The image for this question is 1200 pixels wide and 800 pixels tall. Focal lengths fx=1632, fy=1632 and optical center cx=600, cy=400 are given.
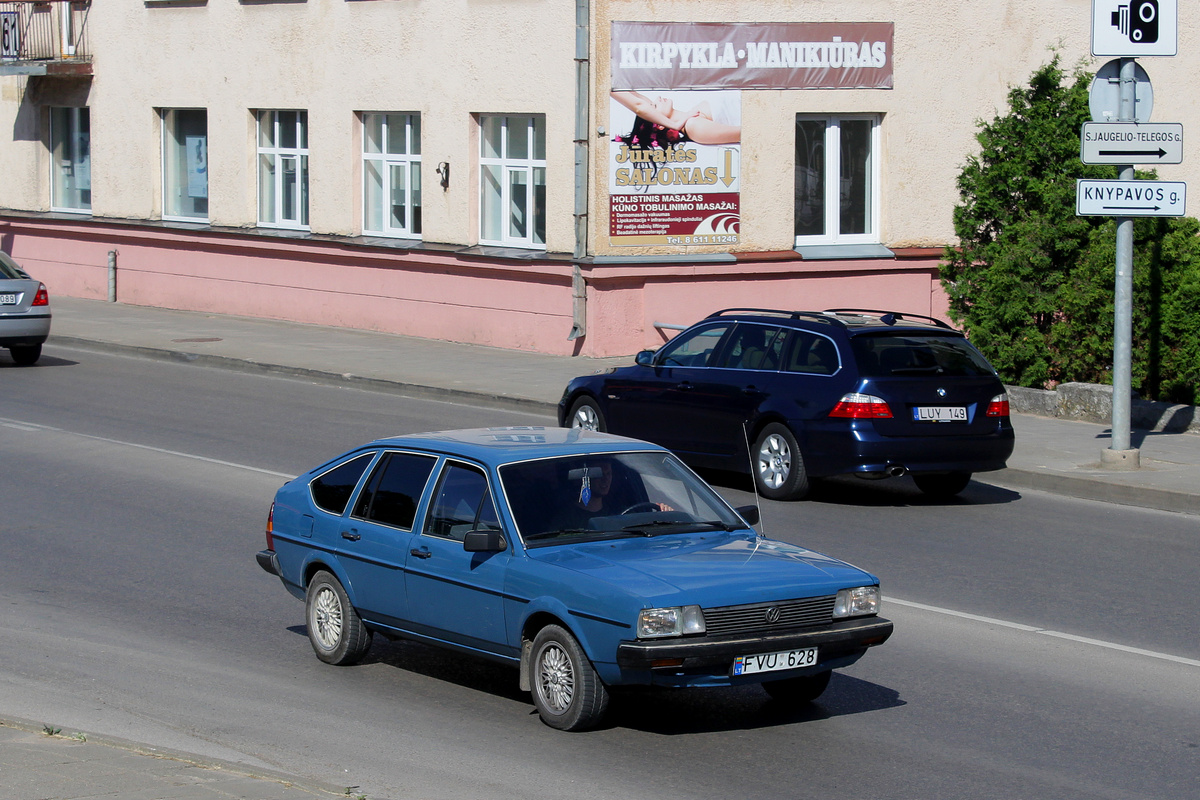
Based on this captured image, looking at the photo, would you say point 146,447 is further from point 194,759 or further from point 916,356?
point 194,759

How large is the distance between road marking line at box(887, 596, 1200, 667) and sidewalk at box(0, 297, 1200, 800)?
15.0 feet

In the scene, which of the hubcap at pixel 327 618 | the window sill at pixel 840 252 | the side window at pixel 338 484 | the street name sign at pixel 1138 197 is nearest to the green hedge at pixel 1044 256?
the street name sign at pixel 1138 197

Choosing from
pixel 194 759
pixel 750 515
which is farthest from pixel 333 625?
pixel 750 515

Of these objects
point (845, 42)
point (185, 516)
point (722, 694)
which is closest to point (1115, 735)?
point (722, 694)

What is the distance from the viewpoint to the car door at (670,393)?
14305 mm

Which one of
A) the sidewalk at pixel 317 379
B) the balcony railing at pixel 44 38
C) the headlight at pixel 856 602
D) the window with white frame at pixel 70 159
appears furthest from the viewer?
the window with white frame at pixel 70 159

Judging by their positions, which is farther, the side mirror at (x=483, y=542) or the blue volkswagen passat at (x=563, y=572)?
the side mirror at (x=483, y=542)

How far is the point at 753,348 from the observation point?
14.1 metres

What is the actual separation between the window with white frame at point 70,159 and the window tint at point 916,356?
23.4 meters

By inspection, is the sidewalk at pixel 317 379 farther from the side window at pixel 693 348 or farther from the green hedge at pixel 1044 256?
the side window at pixel 693 348

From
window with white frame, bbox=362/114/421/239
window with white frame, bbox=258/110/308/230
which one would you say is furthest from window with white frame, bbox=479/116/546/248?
window with white frame, bbox=258/110/308/230

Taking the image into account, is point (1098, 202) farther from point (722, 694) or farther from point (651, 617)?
point (651, 617)

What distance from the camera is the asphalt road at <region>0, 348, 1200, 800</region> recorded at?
262 inches

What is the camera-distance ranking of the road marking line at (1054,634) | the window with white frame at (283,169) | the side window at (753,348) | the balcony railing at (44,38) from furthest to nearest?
the balcony railing at (44,38), the window with white frame at (283,169), the side window at (753,348), the road marking line at (1054,634)
